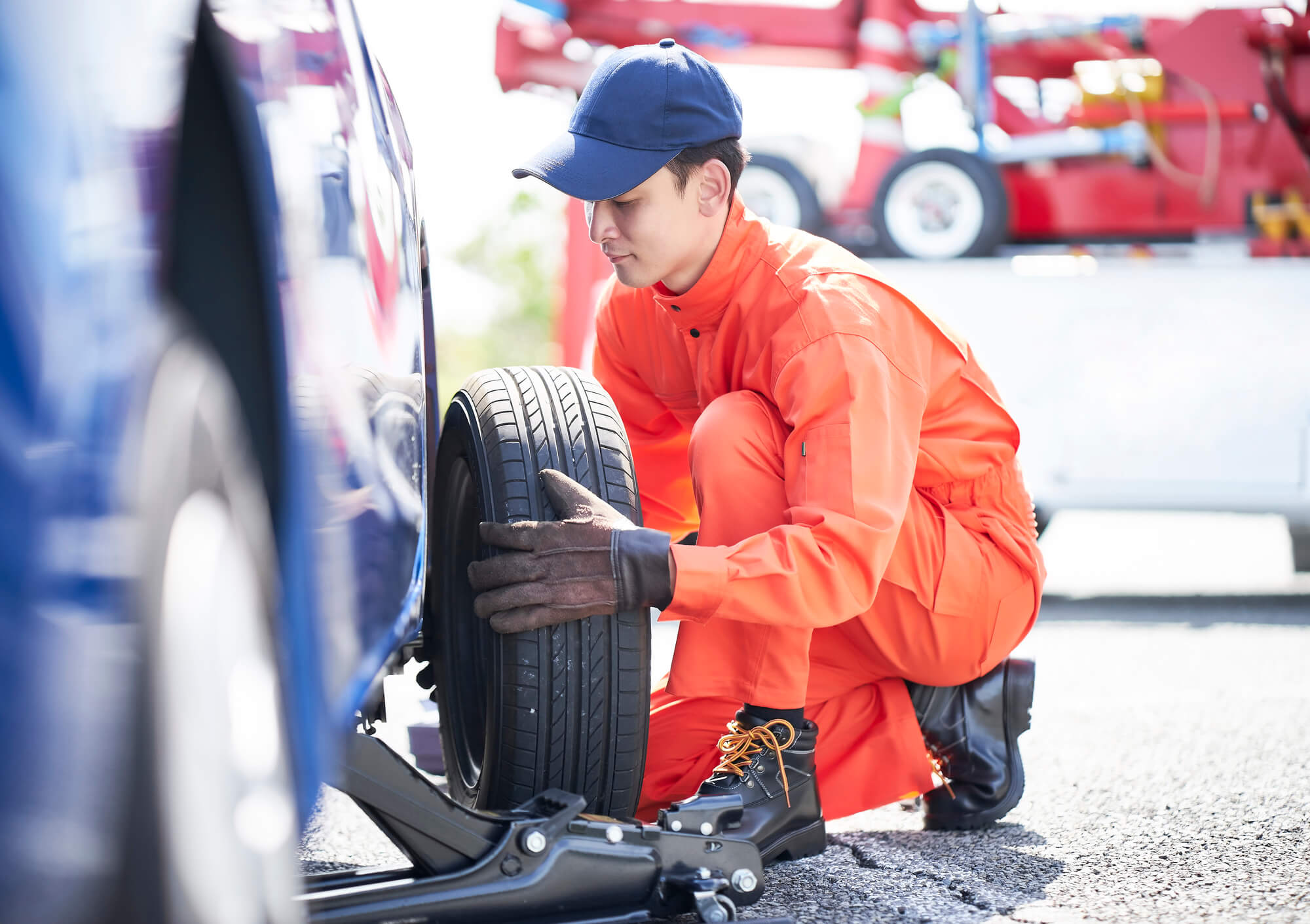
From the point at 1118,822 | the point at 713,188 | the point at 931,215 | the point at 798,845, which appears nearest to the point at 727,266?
the point at 713,188

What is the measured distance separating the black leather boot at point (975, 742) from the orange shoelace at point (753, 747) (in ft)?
1.33

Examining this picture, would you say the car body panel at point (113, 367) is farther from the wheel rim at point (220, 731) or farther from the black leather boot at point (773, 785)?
the black leather boot at point (773, 785)

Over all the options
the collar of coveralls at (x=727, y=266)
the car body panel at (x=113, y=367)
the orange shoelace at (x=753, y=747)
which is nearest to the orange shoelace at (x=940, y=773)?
the orange shoelace at (x=753, y=747)

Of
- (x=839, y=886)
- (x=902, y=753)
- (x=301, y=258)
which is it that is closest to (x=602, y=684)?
(x=839, y=886)

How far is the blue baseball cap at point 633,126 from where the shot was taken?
6.15 ft

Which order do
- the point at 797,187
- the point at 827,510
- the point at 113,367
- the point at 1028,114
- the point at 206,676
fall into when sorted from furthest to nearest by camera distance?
the point at 1028,114
the point at 797,187
the point at 827,510
the point at 206,676
the point at 113,367

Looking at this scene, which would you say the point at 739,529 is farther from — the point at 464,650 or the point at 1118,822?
the point at 1118,822

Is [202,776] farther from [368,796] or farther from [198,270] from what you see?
[368,796]

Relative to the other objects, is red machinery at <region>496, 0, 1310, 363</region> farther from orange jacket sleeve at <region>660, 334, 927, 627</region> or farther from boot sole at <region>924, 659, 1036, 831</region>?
orange jacket sleeve at <region>660, 334, 927, 627</region>

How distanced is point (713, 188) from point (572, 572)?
705 millimetres

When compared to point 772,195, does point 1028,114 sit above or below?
above

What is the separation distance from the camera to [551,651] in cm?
163

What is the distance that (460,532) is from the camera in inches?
80.2

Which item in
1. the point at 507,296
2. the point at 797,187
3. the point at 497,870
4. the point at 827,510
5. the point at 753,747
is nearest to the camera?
the point at 497,870
